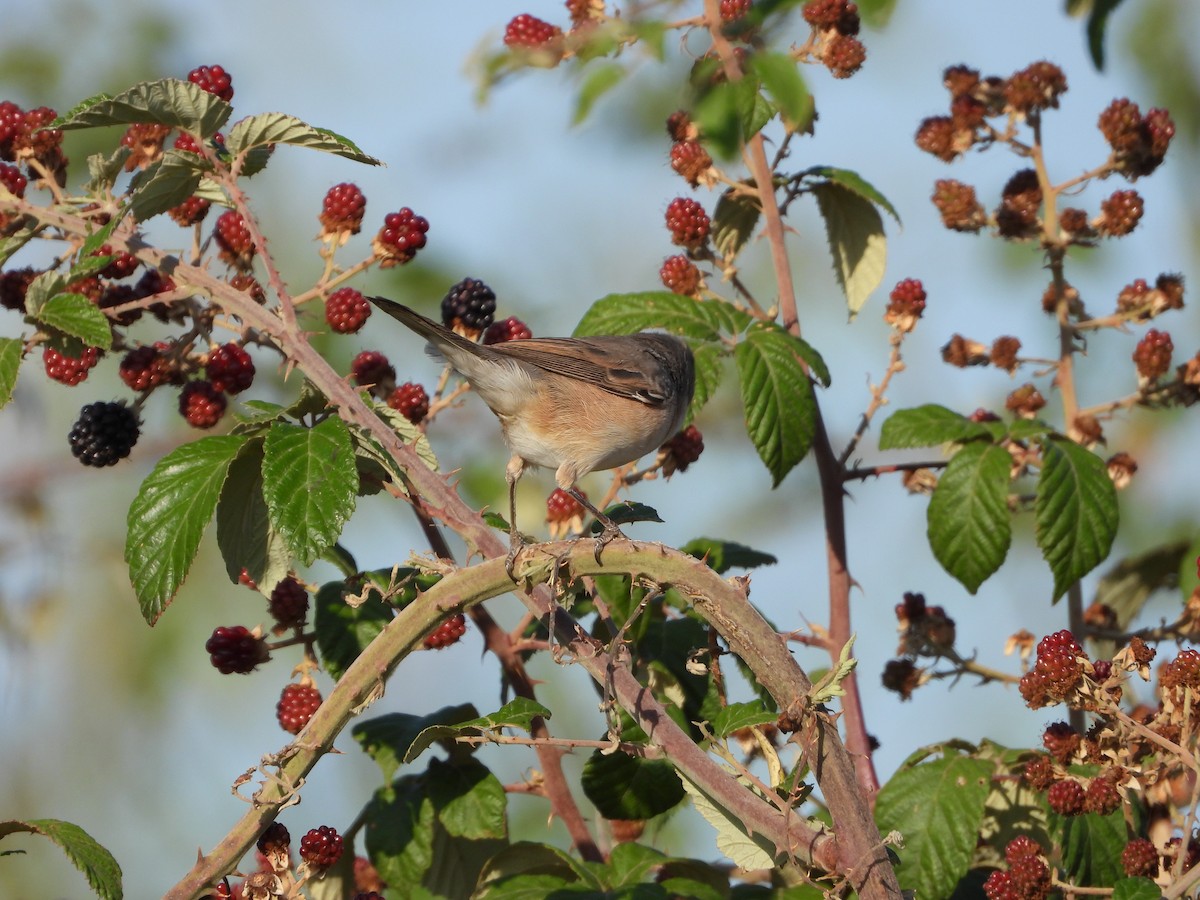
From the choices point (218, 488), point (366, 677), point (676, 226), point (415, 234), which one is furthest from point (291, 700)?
point (676, 226)

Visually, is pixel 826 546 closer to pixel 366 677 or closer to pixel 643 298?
pixel 643 298

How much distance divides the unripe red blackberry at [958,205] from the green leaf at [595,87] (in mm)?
2106

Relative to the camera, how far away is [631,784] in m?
2.81

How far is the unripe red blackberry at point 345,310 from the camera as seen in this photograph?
120 inches

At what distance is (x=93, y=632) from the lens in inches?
257

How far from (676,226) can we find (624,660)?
5.02 ft

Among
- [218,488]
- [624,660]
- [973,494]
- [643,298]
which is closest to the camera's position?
[624,660]

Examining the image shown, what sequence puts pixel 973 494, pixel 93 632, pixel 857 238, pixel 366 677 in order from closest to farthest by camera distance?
pixel 366 677, pixel 973 494, pixel 857 238, pixel 93 632

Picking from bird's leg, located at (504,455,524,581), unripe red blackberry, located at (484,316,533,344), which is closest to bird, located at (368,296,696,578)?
bird's leg, located at (504,455,524,581)

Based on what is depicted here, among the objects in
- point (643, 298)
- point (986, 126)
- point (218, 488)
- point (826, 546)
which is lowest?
point (218, 488)

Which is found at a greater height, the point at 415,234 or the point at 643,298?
the point at 643,298

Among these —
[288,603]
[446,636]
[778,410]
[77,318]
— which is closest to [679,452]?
[778,410]

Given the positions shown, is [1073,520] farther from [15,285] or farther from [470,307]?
[15,285]

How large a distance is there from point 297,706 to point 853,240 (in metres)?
2.04
